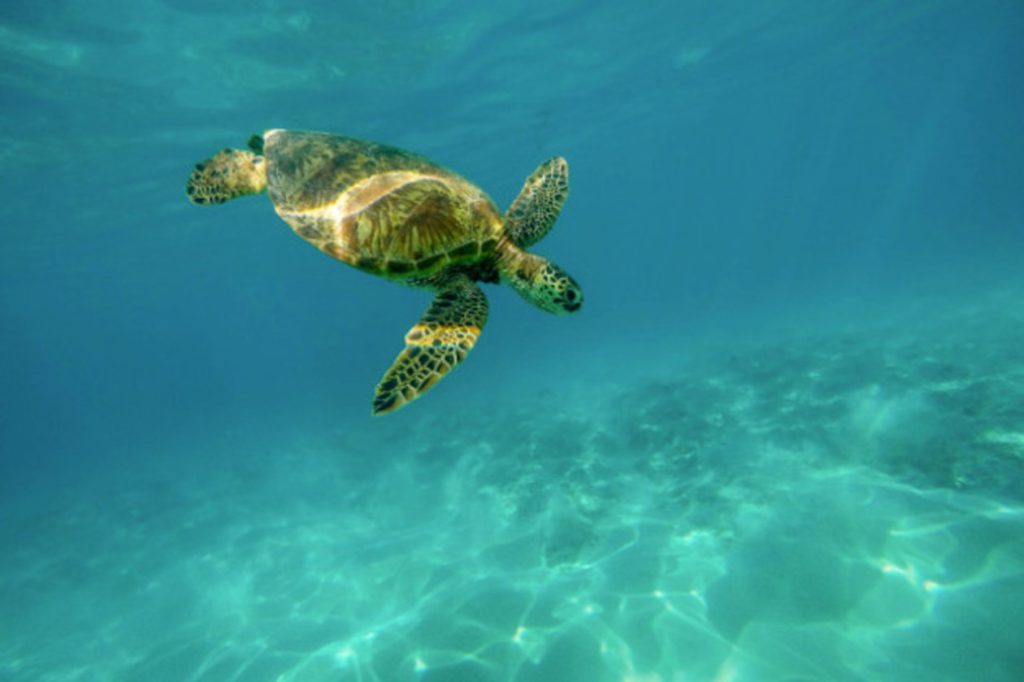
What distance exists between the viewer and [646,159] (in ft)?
204

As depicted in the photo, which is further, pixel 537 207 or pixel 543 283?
pixel 537 207

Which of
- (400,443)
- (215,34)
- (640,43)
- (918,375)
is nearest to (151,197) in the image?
(215,34)

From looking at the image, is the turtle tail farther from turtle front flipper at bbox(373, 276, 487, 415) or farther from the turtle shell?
turtle front flipper at bbox(373, 276, 487, 415)

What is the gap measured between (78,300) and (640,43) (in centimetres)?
5922

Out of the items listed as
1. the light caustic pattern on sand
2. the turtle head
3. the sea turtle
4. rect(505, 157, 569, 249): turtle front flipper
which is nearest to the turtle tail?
the sea turtle

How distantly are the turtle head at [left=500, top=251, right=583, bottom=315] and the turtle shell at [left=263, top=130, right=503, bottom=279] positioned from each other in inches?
14.4

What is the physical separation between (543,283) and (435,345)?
1254 mm

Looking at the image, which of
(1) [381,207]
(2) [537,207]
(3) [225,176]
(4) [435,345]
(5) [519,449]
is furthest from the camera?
(5) [519,449]

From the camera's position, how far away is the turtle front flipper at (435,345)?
425 centimetres

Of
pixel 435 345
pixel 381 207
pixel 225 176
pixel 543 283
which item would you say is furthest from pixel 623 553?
pixel 225 176

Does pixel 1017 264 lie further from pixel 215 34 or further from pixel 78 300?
pixel 78 300

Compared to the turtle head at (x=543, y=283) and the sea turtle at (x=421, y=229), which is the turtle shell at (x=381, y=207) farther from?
the turtle head at (x=543, y=283)

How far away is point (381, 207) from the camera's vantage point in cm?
541

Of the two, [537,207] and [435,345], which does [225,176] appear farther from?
[435,345]
